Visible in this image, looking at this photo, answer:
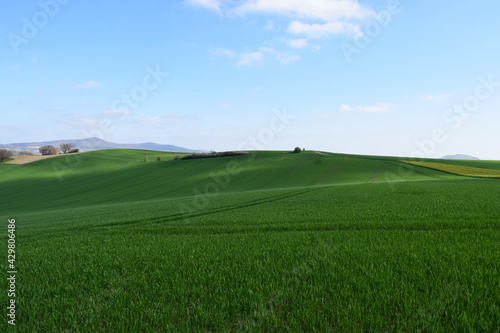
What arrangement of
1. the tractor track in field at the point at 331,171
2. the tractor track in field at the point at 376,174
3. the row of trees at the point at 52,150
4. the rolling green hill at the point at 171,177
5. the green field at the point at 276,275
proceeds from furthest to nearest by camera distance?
1. the row of trees at the point at 52,150
2. the tractor track in field at the point at 331,171
3. the rolling green hill at the point at 171,177
4. the tractor track in field at the point at 376,174
5. the green field at the point at 276,275

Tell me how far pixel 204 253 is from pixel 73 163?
10116 centimetres

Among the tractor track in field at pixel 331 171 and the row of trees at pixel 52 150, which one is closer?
the tractor track in field at pixel 331 171

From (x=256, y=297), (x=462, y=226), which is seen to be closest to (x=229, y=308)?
(x=256, y=297)

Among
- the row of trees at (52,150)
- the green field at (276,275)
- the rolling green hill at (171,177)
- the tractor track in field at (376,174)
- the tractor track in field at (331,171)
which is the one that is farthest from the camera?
the row of trees at (52,150)

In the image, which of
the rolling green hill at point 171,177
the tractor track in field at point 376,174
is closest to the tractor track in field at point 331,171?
the rolling green hill at point 171,177

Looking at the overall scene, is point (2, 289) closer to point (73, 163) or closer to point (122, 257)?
point (122, 257)

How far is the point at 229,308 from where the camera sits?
5.27m

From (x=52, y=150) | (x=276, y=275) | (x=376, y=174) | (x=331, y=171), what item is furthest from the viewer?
(x=52, y=150)

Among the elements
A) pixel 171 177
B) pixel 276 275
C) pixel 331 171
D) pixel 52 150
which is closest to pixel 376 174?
pixel 331 171

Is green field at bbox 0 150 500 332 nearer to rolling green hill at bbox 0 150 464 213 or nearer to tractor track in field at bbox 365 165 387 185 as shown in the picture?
tractor track in field at bbox 365 165 387 185

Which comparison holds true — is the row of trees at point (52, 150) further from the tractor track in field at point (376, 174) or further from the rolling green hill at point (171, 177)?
the tractor track in field at point (376, 174)

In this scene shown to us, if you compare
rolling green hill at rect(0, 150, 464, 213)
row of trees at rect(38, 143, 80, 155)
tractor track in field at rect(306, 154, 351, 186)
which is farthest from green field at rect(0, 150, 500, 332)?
row of trees at rect(38, 143, 80, 155)

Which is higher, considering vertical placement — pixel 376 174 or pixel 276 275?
pixel 376 174

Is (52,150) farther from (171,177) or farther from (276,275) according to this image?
(276,275)
